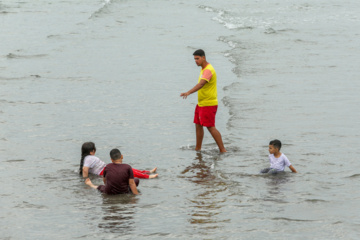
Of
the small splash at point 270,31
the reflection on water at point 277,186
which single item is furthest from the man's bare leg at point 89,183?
the small splash at point 270,31

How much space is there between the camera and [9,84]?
1683 cm

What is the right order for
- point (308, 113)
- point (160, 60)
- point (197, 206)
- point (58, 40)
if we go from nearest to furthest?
point (197, 206) < point (308, 113) < point (160, 60) < point (58, 40)

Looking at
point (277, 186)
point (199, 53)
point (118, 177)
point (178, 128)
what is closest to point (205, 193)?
point (277, 186)

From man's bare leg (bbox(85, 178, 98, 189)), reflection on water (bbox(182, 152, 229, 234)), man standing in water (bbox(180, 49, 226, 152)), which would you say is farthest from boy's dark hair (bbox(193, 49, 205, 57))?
man's bare leg (bbox(85, 178, 98, 189))

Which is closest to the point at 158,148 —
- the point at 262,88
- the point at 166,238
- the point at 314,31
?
the point at 166,238

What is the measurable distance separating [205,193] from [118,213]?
1.44 m

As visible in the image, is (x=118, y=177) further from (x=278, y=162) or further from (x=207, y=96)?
(x=207, y=96)

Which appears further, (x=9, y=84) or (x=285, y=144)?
(x=9, y=84)

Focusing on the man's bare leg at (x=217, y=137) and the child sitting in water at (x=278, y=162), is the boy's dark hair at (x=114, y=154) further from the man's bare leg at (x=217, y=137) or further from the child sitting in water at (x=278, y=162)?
the man's bare leg at (x=217, y=137)

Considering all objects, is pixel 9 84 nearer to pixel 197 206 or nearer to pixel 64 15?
pixel 197 206

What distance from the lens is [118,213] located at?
7801 millimetres

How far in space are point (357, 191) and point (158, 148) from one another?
3.99m

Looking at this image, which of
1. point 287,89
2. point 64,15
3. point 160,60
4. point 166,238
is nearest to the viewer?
point 166,238

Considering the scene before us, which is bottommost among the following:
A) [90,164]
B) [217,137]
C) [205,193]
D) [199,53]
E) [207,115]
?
[205,193]
